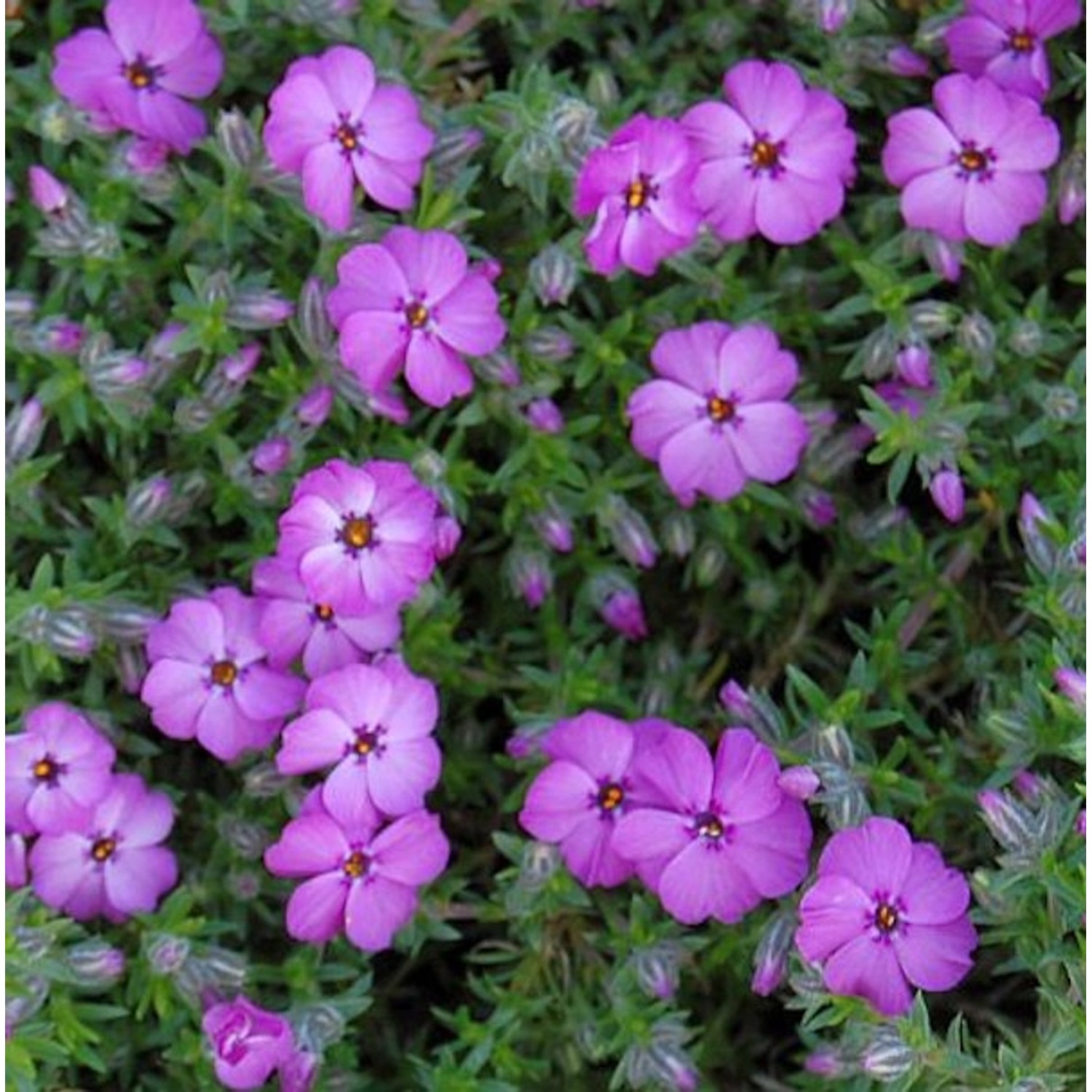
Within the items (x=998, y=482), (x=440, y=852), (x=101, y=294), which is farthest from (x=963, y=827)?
(x=101, y=294)

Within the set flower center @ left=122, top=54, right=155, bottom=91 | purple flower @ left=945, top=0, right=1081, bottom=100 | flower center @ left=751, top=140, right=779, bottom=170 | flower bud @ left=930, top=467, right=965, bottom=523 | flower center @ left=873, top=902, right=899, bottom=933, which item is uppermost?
purple flower @ left=945, top=0, right=1081, bottom=100

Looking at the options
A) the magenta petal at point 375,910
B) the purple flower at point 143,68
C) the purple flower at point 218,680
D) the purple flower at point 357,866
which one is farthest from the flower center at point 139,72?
the magenta petal at point 375,910

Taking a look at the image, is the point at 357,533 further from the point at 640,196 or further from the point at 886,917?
the point at 886,917

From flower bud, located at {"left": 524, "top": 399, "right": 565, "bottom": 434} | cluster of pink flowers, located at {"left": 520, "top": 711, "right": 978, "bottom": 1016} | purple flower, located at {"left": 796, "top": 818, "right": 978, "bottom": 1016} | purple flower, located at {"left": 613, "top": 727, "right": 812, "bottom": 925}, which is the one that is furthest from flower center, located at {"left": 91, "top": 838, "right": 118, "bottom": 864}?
purple flower, located at {"left": 796, "top": 818, "right": 978, "bottom": 1016}

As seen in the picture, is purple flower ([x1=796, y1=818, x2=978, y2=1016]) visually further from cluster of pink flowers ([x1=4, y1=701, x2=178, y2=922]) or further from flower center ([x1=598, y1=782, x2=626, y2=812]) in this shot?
cluster of pink flowers ([x1=4, y1=701, x2=178, y2=922])

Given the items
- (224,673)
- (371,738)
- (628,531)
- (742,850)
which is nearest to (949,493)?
(628,531)

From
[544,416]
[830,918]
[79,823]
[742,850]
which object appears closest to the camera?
[830,918]
